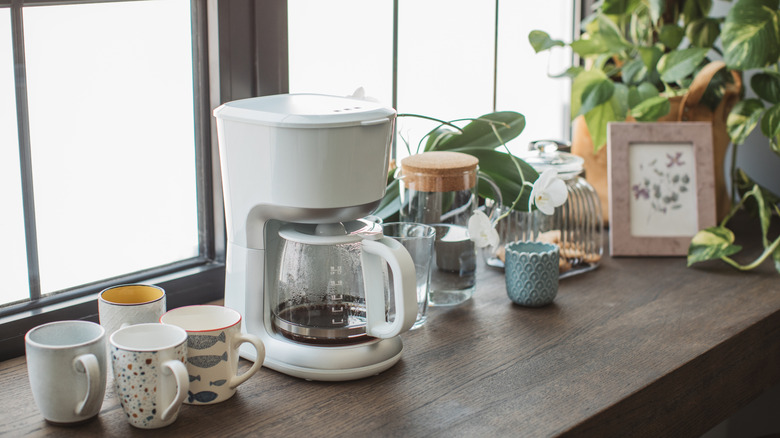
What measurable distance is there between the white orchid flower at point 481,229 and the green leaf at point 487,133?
0.63 ft

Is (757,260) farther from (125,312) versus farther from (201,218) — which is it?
(125,312)

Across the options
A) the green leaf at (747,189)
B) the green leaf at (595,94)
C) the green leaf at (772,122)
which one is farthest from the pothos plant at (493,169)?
the green leaf at (747,189)

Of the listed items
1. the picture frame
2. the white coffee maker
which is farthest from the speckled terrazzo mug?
the picture frame

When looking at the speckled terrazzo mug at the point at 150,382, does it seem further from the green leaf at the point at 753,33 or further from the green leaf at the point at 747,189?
the green leaf at the point at 747,189

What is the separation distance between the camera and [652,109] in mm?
1507

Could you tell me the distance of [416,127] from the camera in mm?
1628

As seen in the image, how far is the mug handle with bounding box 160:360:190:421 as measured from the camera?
2.64ft

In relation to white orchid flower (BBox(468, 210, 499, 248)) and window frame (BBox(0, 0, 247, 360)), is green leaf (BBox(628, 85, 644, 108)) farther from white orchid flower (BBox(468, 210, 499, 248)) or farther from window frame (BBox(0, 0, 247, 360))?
window frame (BBox(0, 0, 247, 360))

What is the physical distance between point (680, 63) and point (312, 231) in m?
0.93

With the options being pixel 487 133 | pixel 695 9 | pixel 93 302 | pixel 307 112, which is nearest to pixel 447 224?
pixel 487 133

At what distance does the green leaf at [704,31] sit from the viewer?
5.20 ft

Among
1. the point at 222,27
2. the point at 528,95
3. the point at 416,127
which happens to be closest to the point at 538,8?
the point at 528,95

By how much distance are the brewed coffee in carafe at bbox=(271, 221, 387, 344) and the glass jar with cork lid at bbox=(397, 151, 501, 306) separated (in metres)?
0.26

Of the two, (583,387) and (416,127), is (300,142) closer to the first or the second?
(583,387)
